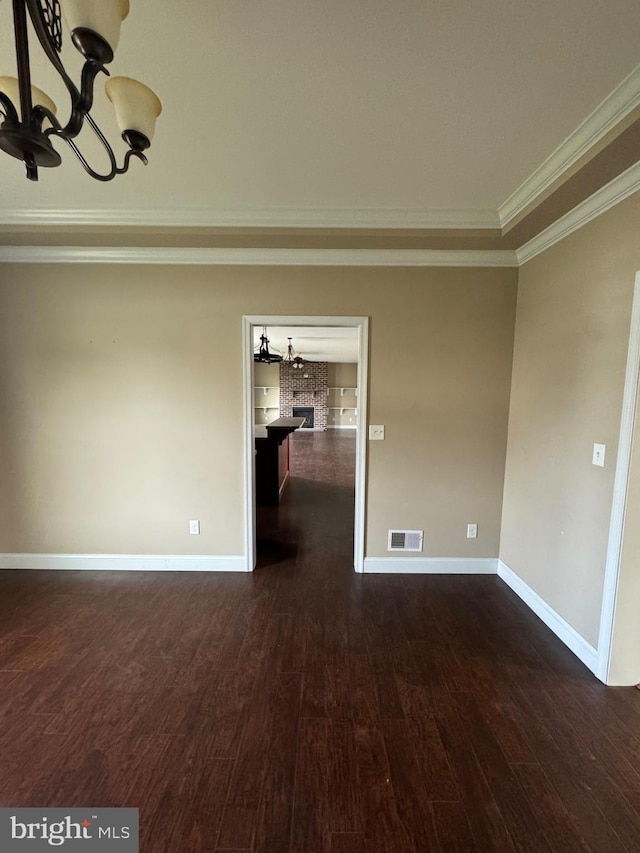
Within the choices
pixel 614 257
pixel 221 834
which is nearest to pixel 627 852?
pixel 221 834

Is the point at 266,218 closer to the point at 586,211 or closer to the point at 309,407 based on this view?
the point at 586,211

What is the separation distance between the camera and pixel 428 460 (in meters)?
2.80

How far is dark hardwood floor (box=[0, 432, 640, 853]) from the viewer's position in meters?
1.24

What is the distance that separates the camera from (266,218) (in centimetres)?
223

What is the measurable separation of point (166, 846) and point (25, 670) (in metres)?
1.31

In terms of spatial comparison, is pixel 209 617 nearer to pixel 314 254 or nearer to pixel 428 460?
pixel 428 460

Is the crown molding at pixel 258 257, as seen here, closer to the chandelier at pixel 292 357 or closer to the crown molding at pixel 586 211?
the crown molding at pixel 586 211

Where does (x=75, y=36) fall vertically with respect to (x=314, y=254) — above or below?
below

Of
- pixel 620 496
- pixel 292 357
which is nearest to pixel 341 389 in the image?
pixel 292 357

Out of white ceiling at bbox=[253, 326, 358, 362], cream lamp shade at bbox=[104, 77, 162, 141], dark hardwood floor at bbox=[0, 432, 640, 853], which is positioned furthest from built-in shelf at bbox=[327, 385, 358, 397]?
cream lamp shade at bbox=[104, 77, 162, 141]

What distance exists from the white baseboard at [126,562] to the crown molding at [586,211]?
3.20m

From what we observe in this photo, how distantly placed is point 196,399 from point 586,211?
2.79m

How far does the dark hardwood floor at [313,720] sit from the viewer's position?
1.24 metres

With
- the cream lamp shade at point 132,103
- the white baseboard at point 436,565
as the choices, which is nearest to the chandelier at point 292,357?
the white baseboard at point 436,565
